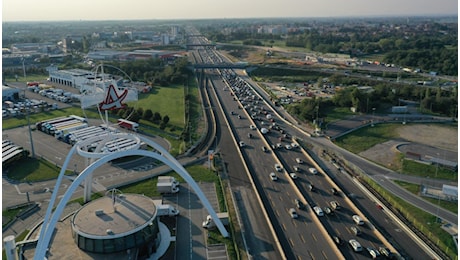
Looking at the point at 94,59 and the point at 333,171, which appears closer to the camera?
the point at 333,171

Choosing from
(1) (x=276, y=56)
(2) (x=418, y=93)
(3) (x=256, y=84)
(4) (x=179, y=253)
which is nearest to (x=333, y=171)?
(4) (x=179, y=253)

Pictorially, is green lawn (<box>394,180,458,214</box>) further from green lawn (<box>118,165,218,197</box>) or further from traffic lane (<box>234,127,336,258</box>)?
green lawn (<box>118,165,218,197</box>)

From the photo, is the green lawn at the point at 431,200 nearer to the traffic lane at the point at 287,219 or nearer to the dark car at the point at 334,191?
the dark car at the point at 334,191

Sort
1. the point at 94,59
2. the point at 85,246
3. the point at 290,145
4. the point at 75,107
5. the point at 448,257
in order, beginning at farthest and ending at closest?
the point at 94,59
the point at 75,107
the point at 290,145
the point at 448,257
the point at 85,246

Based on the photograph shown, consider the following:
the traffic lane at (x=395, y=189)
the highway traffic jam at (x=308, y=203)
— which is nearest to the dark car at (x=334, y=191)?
the highway traffic jam at (x=308, y=203)

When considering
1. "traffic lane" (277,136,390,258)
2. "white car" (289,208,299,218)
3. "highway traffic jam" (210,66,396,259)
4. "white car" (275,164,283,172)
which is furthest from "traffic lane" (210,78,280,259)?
"traffic lane" (277,136,390,258)

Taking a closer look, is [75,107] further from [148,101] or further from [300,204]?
[300,204]

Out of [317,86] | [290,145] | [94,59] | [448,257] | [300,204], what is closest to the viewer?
[448,257]
